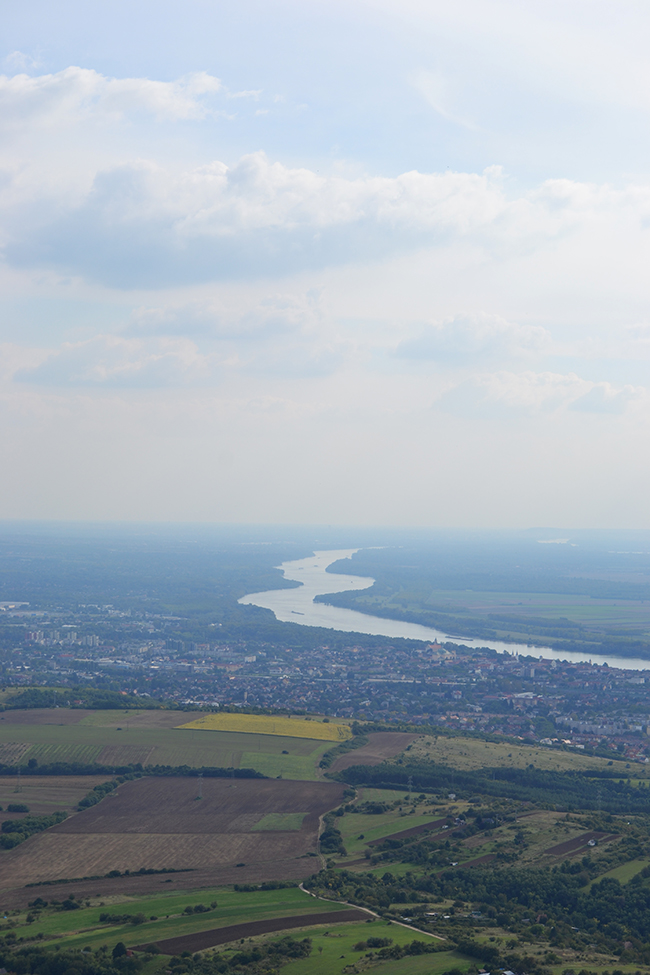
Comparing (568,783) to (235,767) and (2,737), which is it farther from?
(2,737)

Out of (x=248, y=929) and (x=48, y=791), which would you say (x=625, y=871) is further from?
(x=48, y=791)

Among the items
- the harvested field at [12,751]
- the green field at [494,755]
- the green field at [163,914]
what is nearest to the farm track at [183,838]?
the green field at [163,914]

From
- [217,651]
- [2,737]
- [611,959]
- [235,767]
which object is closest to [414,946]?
[611,959]

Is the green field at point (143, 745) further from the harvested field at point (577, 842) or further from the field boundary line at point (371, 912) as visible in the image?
the field boundary line at point (371, 912)

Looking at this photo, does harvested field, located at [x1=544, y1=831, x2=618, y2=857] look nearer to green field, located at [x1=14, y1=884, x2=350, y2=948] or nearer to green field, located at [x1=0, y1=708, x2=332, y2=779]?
green field, located at [x1=14, y1=884, x2=350, y2=948]

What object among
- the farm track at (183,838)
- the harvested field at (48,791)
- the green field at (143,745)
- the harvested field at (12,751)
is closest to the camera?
the farm track at (183,838)

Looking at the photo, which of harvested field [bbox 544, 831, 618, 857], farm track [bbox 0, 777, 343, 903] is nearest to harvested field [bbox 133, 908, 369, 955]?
farm track [bbox 0, 777, 343, 903]
